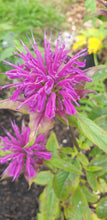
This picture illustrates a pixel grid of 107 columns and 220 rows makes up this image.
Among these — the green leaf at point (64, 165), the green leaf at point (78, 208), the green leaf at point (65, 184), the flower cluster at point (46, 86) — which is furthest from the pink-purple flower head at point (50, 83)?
the green leaf at point (78, 208)

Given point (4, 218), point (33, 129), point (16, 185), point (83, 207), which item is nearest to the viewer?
point (33, 129)

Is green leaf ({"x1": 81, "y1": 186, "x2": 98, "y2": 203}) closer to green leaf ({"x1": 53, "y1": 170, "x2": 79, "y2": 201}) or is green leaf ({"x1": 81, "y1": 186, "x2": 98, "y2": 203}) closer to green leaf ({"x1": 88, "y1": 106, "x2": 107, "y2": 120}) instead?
green leaf ({"x1": 53, "y1": 170, "x2": 79, "y2": 201})

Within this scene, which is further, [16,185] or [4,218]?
[16,185]

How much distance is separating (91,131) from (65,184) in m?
0.40

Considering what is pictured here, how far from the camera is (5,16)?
2.31 meters

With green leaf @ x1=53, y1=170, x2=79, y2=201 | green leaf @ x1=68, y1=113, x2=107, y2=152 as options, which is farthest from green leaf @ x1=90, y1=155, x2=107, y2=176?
green leaf @ x1=68, y1=113, x2=107, y2=152

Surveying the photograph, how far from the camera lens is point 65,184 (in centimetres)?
93

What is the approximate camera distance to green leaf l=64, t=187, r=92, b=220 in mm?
1009

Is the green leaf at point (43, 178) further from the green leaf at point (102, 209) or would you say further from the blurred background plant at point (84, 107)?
the green leaf at point (102, 209)

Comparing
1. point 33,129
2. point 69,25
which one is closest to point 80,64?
point 33,129

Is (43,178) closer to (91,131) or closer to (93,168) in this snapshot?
(93,168)

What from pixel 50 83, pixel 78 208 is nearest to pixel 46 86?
pixel 50 83

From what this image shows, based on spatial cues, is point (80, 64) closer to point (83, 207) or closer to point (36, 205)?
point (83, 207)

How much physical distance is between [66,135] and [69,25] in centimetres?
145
